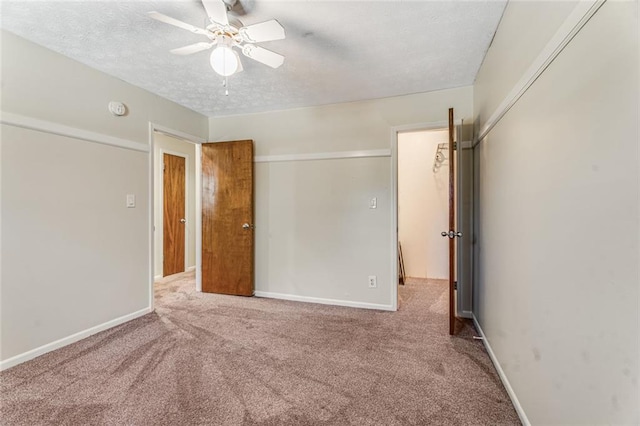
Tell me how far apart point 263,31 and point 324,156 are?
1.78 metres

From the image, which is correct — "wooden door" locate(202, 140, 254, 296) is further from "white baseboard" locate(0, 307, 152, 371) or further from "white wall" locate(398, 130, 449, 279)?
"white wall" locate(398, 130, 449, 279)

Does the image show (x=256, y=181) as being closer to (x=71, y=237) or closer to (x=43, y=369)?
(x=71, y=237)

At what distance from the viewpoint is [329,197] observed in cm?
336

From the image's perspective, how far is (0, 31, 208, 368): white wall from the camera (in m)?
2.03

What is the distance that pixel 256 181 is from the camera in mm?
3676

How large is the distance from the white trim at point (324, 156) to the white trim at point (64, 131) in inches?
52.3

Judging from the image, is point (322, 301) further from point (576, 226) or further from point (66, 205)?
point (576, 226)

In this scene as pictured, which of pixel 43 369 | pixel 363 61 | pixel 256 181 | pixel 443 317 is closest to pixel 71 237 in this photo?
pixel 43 369

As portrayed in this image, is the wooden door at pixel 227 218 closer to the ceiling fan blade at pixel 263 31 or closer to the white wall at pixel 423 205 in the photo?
the ceiling fan blade at pixel 263 31

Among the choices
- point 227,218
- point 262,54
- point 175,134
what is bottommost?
point 227,218

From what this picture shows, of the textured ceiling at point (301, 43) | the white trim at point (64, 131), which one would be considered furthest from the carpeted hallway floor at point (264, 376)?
the textured ceiling at point (301, 43)

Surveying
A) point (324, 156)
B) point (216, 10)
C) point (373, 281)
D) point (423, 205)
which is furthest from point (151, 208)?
point (423, 205)

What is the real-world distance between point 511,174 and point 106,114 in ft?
10.9

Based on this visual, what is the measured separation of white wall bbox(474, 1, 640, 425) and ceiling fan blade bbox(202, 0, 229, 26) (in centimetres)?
154
